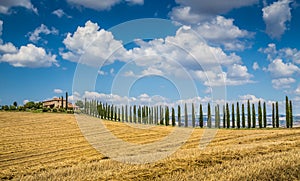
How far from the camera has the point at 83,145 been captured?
2891 centimetres

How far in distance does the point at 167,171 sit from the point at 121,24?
885cm

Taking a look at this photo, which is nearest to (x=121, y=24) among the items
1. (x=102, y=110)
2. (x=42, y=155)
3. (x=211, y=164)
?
(x=211, y=164)

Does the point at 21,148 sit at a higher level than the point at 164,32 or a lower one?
lower

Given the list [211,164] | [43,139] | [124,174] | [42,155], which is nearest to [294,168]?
[211,164]

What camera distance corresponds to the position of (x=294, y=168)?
916 cm

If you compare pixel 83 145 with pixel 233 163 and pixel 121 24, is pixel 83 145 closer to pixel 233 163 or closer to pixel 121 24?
pixel 121 24

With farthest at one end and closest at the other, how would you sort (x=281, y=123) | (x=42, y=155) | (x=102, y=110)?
(x=102, y=110)
(x=281, y=123)
(x=42, y=155)

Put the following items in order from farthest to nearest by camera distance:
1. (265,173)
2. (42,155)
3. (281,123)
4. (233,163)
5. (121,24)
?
1. (281,123)
2. (42,155)
3. (121,24)
4. (233,163)
5. (265,173)

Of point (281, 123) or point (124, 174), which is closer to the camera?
point (124, 174)

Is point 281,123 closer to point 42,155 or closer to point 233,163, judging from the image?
point 42,155

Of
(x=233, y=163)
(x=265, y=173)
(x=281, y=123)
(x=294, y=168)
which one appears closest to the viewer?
(x=265, y=173)

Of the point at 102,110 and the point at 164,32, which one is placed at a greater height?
the point at 164,32

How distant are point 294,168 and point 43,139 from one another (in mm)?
28448

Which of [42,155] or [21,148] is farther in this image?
[21,148]
